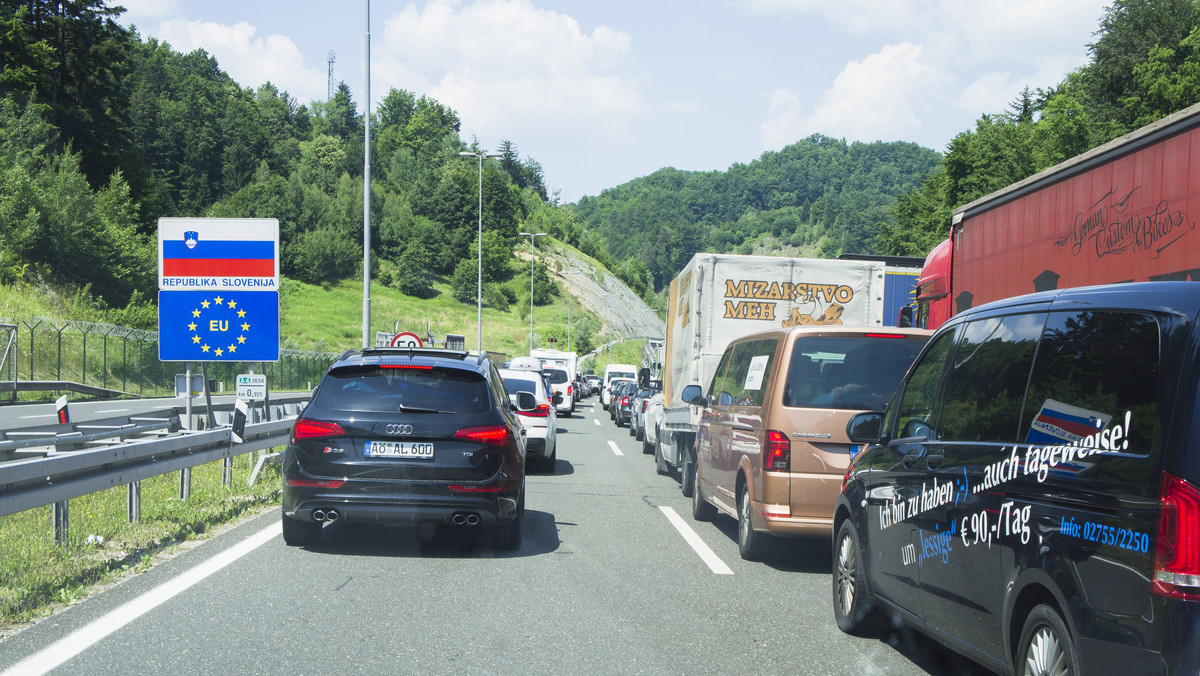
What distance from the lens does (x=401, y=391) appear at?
27.5 feet

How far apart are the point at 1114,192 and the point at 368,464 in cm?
597

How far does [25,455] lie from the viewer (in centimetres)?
934

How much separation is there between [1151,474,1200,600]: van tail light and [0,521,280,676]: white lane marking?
4.50 m

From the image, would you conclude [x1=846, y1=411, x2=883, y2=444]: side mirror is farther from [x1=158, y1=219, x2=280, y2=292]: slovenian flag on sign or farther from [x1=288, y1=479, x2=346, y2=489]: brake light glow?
[x1=158, y1=219, x2=280, y2=292]: slovenian flag on sign

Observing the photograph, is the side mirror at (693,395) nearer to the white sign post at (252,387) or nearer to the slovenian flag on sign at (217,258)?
the white sign post at (252,387)

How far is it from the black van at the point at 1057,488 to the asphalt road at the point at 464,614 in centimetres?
97

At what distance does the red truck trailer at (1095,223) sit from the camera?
682cm

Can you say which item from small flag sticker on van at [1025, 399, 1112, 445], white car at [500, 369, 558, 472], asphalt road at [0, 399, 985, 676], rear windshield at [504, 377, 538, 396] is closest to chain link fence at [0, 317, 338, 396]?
rear windshield at [504, 377, 538, 396]

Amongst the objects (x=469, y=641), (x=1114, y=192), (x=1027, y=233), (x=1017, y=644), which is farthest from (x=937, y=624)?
(x=1027, y=233)

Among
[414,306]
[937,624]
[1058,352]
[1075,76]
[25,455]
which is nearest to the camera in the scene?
[1058,352]

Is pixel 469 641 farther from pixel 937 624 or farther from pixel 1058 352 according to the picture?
pixel 1058 352

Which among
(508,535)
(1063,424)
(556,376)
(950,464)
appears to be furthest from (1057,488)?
(556,376)

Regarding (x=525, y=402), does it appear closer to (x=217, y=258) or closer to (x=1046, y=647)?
(x=217, y=258)

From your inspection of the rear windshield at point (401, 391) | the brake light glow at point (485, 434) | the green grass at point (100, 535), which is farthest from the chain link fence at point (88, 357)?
the brake light glow at point (485, 434)
